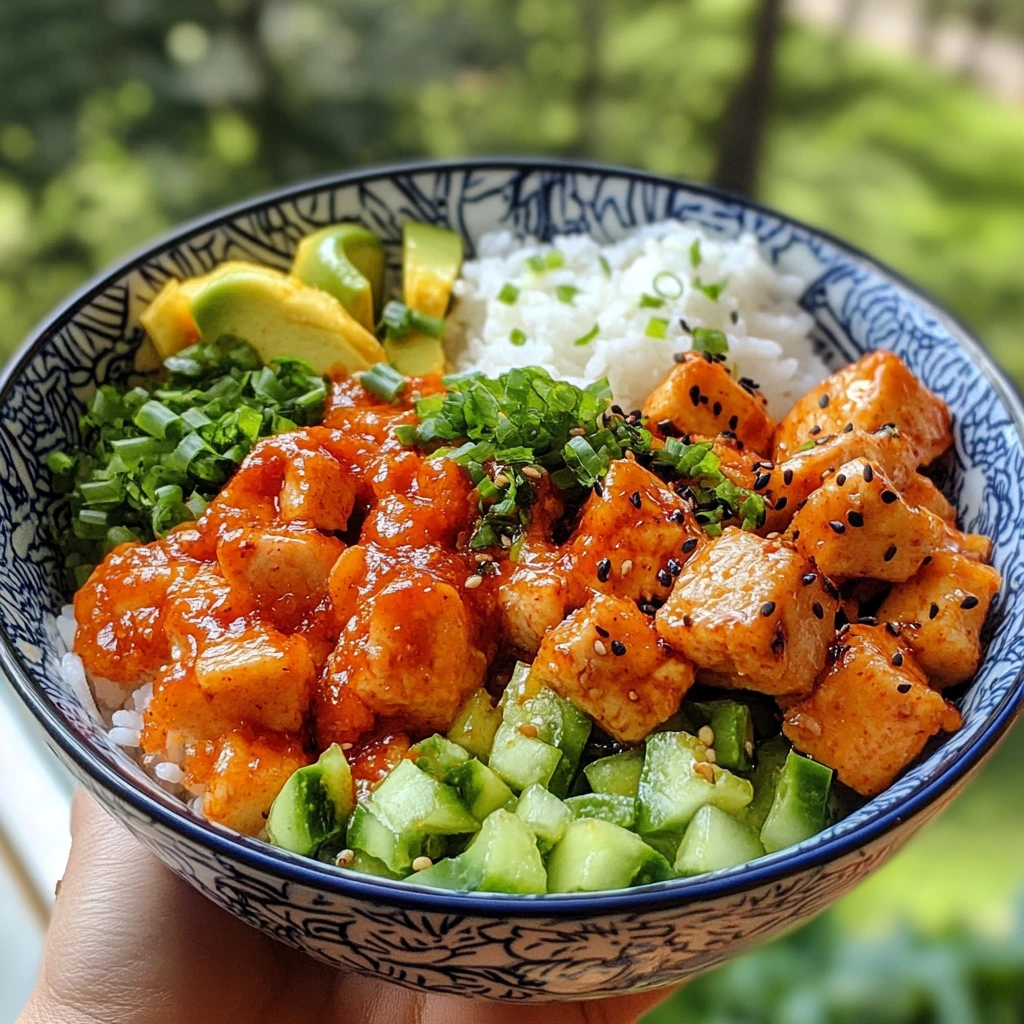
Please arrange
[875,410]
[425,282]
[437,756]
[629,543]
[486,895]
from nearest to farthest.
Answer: [486,895], [437,756], [629,543], [875,410], [425,282]

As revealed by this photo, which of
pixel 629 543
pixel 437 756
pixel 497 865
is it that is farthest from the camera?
pixel 629 543

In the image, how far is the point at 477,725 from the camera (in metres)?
2.09

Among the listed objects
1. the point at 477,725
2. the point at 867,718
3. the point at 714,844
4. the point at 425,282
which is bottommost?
the point at 714,844

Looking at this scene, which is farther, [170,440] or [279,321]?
[279,321]

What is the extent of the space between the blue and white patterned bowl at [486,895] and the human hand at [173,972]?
1.80ft

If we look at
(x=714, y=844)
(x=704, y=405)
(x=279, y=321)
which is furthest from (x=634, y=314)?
(x=714, y=844)

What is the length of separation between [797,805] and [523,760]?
0.49m

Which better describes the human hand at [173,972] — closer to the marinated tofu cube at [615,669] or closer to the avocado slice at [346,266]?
the marinated tofu cube at [615,669]

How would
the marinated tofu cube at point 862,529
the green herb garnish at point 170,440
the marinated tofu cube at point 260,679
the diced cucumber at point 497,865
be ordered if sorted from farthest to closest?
the green herb garnish at point 170,440
the marinated tofu cube at point 862,529
the marinated tofu cube at point 260,679
the diced cucumber at point 497,865

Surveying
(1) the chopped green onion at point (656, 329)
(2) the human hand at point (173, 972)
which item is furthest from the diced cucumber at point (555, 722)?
(1) the chopped green onion at point (656, 329)

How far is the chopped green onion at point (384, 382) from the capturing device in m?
2.66

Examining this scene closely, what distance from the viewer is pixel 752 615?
193cm

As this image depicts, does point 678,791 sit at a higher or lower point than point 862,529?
lower

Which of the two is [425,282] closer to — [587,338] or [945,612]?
[587,338]
